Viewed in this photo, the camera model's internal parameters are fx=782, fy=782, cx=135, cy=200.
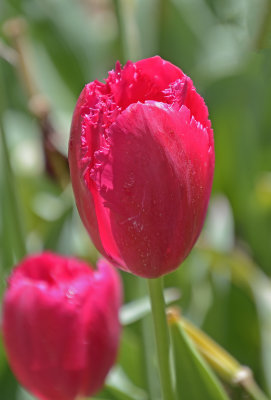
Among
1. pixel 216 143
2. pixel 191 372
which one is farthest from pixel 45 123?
pixel 191 372

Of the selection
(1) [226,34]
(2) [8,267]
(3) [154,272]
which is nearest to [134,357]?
(2) [8,267]

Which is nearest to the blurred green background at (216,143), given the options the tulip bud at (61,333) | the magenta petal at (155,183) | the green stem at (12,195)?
the green stem at (12,195)

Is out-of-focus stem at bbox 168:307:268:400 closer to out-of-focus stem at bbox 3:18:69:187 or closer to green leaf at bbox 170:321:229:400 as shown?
green leaf at bbox 170:321:229:400

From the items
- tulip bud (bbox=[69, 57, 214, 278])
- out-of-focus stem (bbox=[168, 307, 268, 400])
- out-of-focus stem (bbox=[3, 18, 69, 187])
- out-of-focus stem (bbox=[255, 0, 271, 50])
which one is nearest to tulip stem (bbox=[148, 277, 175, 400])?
tulip bud (bbox=[69, 57, 214, 278])

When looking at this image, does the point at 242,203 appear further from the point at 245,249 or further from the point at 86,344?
the point at 86,344

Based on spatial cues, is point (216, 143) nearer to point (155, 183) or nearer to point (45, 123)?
point (45, 123)

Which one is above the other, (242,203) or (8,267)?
(8,267)

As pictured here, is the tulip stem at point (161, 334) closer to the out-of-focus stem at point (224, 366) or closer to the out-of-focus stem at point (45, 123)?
the out-of-focus stem at point (224, 366)
